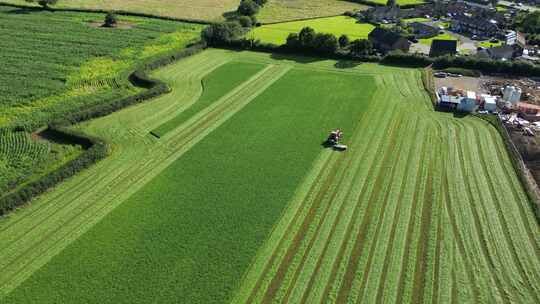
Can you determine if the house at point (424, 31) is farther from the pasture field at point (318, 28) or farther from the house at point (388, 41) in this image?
the house at point (388, 41)

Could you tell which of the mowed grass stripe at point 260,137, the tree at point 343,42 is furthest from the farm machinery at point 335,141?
the tree at point 343,42

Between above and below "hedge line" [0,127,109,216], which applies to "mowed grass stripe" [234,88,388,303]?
below

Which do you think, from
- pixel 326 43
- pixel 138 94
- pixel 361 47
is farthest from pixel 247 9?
pixel 138 94

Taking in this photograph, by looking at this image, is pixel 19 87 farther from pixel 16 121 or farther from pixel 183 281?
pixel 183 281

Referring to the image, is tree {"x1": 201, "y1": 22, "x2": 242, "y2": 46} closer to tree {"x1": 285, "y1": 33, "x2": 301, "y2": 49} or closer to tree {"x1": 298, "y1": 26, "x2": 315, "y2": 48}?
tree {"x1": 285, "y1": 33, "x2": 301, "y2": 49}

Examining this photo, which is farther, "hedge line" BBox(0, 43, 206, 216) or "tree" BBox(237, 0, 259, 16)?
"tree" BBox(237, 0, 259, 16)

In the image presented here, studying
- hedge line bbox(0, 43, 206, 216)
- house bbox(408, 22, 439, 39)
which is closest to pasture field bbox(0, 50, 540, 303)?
hedge line bbox(0, 43, 206, 216)
